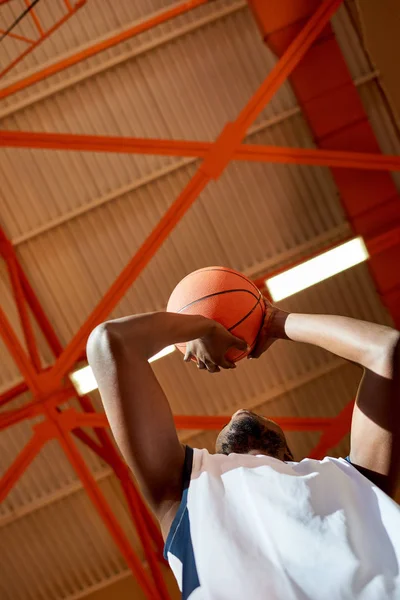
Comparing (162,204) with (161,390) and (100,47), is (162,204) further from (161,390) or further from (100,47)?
(161,390)

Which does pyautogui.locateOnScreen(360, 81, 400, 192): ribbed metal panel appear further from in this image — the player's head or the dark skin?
the dark skin

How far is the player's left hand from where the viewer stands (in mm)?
2877

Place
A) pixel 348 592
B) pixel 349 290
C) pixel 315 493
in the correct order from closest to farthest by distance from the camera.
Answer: pixel 348 592, pixel 315 493, pixel 349 290

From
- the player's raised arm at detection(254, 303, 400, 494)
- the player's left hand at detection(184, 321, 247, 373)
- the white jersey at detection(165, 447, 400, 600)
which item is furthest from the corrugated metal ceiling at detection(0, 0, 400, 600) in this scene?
the white jersey at detection(165, 447, 400, 600)

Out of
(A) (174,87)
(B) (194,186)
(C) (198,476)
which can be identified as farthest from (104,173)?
(C) (198,476)

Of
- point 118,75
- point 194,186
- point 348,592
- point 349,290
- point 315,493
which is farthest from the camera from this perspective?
point 349,290

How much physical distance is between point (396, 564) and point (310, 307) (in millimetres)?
8912

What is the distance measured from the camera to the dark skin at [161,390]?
236 cm

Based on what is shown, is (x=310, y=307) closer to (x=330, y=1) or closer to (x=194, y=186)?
(x=194, y=186)

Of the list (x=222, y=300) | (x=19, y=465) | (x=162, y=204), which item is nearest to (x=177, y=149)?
(x=162, y=204)

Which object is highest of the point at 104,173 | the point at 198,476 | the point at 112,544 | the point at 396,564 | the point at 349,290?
the point at 104,173

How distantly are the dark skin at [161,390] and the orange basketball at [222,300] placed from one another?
840 millimetres

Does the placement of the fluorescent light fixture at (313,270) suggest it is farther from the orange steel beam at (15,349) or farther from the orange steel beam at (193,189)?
the orange steel beam at (15,349)

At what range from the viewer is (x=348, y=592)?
90.0 inches
